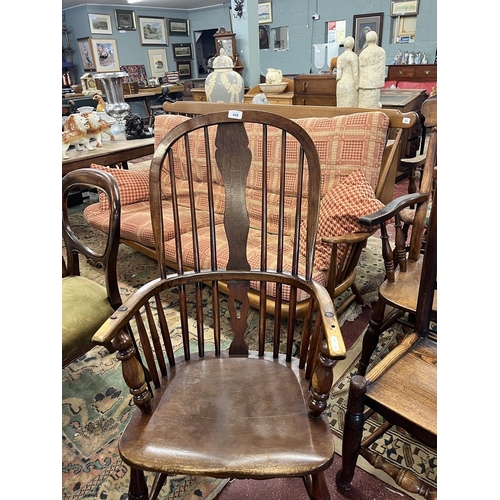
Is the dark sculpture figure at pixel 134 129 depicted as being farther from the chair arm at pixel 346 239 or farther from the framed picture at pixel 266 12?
the framed picture at pixel 266 12

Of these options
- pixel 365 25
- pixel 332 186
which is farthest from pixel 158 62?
pixel 332 186

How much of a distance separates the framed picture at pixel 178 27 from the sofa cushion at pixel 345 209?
366 inches

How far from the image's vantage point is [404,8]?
241 inches

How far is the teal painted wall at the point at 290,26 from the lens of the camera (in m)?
6.09

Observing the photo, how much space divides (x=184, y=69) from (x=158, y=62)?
83cm

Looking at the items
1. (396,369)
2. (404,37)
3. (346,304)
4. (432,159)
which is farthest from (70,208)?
(404,37)

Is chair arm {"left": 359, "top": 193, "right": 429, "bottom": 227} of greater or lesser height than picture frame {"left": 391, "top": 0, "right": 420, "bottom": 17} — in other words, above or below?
below

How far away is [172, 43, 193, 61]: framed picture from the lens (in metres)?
9.57

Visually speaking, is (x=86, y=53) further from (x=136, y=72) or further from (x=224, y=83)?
(x=224, y=83)

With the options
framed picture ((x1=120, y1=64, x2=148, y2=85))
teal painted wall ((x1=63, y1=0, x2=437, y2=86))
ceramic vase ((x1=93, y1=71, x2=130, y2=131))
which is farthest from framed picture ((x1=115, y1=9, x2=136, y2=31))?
ceramic vase ((x1=93, y1=71, x2=130, y2=131))

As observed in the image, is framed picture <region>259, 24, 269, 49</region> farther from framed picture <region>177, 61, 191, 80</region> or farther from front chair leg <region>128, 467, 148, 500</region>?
front chair leg <region>128, 467, 148, 500</region>

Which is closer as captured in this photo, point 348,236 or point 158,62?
point 348,236

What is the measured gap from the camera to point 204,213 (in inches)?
98.7

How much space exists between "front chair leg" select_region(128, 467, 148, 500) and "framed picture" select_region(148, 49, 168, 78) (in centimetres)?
974
